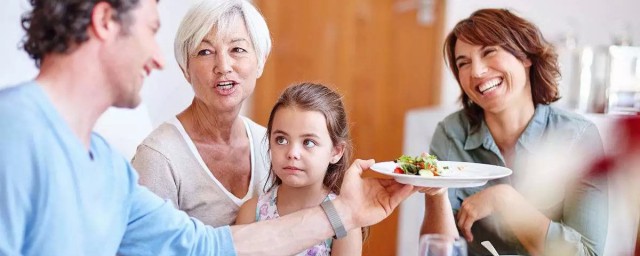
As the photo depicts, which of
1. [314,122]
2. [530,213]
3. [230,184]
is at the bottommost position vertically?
[530,213]

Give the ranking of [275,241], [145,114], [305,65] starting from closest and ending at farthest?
[275,241], [145,114], [305,65]

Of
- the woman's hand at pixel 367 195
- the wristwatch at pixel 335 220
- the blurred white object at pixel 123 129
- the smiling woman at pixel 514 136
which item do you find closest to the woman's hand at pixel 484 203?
the smiling woman at pixel 514 136

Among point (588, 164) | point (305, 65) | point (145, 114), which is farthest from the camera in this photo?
point (305, 65)

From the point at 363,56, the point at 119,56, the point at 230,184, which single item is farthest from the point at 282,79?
the point at 119,56

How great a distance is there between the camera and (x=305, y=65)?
3.15m

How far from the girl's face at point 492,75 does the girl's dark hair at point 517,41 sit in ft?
0.05

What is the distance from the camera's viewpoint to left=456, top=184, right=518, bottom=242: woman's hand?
142 centimetres

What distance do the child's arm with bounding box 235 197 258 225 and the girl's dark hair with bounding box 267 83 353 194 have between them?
41 millimetres

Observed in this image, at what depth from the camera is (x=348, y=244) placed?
1221 mm

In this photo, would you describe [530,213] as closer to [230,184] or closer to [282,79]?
[230,184]

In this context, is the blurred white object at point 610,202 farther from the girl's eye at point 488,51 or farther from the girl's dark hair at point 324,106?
the girl's dark hair at point 324,106

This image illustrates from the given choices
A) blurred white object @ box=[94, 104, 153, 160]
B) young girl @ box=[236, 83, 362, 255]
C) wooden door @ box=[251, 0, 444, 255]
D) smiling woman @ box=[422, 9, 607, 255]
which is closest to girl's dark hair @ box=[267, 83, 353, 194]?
young girl @ box=[236, 83, 362, 255]

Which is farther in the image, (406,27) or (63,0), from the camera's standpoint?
(406,27)

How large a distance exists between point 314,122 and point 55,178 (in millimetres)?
503
